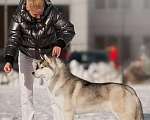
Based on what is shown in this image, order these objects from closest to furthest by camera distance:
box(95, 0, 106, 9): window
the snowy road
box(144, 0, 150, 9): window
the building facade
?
the snowy road
the building facade
box(95, 0, 106, 9): window
box(144, 0, 150, 9): window

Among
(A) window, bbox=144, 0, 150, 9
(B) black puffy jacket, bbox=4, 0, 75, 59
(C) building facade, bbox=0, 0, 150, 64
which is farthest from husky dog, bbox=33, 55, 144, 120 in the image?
(A) window, bbox=144, 0, 150, 9

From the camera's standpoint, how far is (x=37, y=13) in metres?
5.43

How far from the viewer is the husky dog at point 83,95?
5.34 meters

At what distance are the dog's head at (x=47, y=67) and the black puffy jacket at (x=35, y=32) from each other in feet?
0.80

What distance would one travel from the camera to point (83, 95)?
5.43 meters

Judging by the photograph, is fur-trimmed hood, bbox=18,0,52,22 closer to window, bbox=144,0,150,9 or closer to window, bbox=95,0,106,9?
window, bbox=95,0,106,9

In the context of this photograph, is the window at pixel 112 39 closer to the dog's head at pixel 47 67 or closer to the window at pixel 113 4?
the window at pixel 113 4

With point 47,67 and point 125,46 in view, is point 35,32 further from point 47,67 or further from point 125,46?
point 125,46

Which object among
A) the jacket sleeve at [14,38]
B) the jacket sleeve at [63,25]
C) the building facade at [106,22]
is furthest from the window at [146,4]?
the jacket sleeve at [14,38]

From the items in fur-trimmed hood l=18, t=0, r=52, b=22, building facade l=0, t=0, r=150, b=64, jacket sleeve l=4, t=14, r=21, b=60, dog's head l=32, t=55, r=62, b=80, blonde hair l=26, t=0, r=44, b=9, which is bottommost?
building facade l=0, t=0, r=150, b=64

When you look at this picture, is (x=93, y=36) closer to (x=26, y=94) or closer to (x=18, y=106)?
(x=18, y=106)

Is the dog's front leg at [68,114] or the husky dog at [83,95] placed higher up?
the husky dog at [83,95]

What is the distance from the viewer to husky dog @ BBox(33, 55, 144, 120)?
534 centimetres

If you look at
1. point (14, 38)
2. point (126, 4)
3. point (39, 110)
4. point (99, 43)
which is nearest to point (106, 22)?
point (126, 4)
